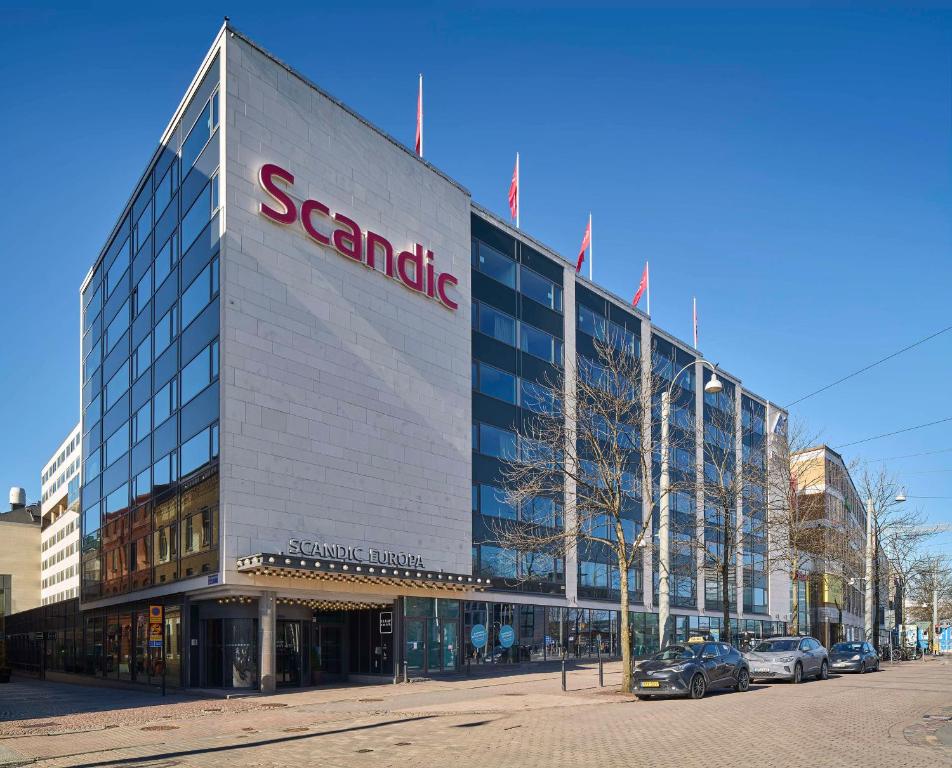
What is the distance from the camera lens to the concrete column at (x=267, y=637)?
2927 cm

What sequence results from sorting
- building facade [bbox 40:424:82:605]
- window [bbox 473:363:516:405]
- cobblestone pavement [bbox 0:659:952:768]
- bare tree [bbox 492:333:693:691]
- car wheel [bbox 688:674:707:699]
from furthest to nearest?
1. building facade [bbox 40:424:82:605]
2. window [bbox 473:363:516:405]
3. bare tree [bbox 492:333:693:691]
4. car wheel [bbox 688:674:707:699]
5. cobblestone pavement [bbox 0:659:952:768]

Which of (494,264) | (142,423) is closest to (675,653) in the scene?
(494,264)

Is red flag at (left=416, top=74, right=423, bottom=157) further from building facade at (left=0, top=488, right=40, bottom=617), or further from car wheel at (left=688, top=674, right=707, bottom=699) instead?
building facade at (left=0, top=488, right=40, bottom=617)

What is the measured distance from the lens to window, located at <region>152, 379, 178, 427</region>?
34812 millimetres

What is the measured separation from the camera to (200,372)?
1258 inches

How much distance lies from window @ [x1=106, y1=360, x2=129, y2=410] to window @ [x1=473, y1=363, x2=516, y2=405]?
15.7m

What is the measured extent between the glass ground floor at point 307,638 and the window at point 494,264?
48.5 feet

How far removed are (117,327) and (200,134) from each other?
14863 mm

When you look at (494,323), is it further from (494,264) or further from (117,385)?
(117,385)

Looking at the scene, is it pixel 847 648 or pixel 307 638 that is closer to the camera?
pixel 307 638

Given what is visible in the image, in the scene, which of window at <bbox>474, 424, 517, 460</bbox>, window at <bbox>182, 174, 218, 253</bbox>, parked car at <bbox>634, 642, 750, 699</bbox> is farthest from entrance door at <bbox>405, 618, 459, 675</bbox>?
window at <bbox>182, 174, 218, 253</bbox>

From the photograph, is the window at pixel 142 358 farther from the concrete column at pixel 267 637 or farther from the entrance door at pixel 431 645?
the entrance door at pixel 431 645

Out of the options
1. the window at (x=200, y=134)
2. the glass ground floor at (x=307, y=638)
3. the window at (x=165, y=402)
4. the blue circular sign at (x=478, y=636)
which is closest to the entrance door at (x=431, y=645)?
the glass ground floor at (x=307, y=638)

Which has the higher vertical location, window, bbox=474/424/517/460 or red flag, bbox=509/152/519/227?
red flag, bbox=509/152/519/227
